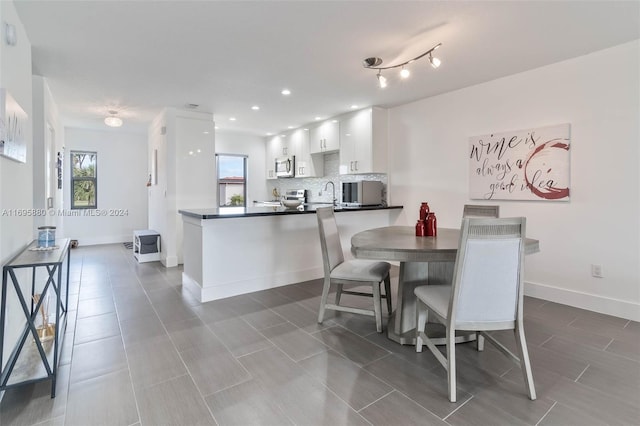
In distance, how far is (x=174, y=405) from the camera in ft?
5.64

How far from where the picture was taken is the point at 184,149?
16.4 feet

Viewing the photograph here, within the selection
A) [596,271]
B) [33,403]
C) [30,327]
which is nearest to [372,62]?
[596,271]

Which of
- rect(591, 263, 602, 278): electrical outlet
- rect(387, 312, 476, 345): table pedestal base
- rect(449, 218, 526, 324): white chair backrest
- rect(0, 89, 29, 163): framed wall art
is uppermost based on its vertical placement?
rect(0, 89, 29, 163): framed wall art

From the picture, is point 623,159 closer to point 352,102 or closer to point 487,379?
point 487,379

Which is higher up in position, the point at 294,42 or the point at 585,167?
the point at 294,42

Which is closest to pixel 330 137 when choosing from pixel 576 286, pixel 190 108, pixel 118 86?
pixel 190 108

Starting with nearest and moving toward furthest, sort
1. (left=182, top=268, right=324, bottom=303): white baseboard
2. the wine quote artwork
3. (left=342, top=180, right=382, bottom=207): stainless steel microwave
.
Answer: the wine quote artwork, (left=182, top=268, right=324, bottom=303): white baseboard, (left=342, top=180, right=382, bottom=207): stainless steel microwave

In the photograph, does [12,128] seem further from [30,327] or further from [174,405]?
[174,405]

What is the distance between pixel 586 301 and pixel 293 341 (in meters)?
2.88

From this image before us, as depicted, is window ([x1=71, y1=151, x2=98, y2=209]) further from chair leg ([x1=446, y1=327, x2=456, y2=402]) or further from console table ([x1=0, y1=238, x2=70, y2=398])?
chair leg ([x1=446, y1=327, x2=456, y2=402])

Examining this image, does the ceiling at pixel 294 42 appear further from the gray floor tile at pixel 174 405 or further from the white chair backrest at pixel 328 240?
the gray floor tile at pixel 174 405

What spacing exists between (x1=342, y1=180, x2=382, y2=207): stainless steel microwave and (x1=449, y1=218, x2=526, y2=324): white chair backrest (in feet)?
10.0

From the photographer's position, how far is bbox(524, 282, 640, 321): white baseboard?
289 cm

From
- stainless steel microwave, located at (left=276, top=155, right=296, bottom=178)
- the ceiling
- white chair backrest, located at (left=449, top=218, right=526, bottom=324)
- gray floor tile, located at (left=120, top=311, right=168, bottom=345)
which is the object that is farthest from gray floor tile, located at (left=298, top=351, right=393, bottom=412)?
stainless steel microwave, located at (left=276, top=155, right=296, bottom=178)
